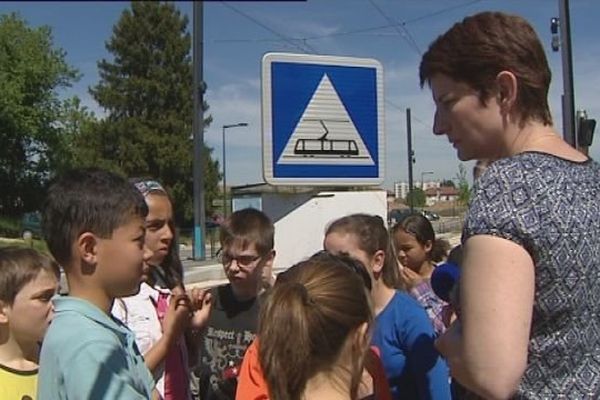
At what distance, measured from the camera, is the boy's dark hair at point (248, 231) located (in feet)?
10.4

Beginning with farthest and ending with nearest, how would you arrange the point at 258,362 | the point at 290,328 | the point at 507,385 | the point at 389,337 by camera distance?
the point at 389,337 < the point at 258,362 < the point at 290,328 < the point at 507,385

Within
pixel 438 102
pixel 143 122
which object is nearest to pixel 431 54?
pixel 438 102

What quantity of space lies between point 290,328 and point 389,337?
76 centimetres

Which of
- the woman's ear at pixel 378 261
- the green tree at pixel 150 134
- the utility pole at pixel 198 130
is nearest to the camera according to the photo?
the utility pole at pixel 198 130

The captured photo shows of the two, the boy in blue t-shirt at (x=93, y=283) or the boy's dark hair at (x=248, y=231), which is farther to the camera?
the boy's dark hair at (x=248, y=231)

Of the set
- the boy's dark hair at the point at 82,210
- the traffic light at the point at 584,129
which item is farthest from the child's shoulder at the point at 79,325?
the traffic light at the point at 584,129

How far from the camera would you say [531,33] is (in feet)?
5.78

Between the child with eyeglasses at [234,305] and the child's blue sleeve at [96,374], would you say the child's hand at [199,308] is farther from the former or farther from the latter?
the child's blue sleeve at [96,374]

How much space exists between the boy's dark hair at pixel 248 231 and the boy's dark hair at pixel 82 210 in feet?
3.43

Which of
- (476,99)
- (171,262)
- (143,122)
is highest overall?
(143,122)

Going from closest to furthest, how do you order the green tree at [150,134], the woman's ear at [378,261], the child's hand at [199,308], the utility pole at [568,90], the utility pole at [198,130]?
the utility pole at [198,130] < the child's hand at [199,308] < the woman's ear at [378,261] < the utility pole at [568,90] < the green tree at [150,134]

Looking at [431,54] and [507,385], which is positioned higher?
[431,54]

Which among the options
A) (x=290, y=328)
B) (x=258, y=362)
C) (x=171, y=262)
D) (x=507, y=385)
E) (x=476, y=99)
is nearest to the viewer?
(x=507, y=385)

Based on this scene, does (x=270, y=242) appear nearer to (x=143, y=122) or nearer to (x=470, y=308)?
(x=470, y=308)
